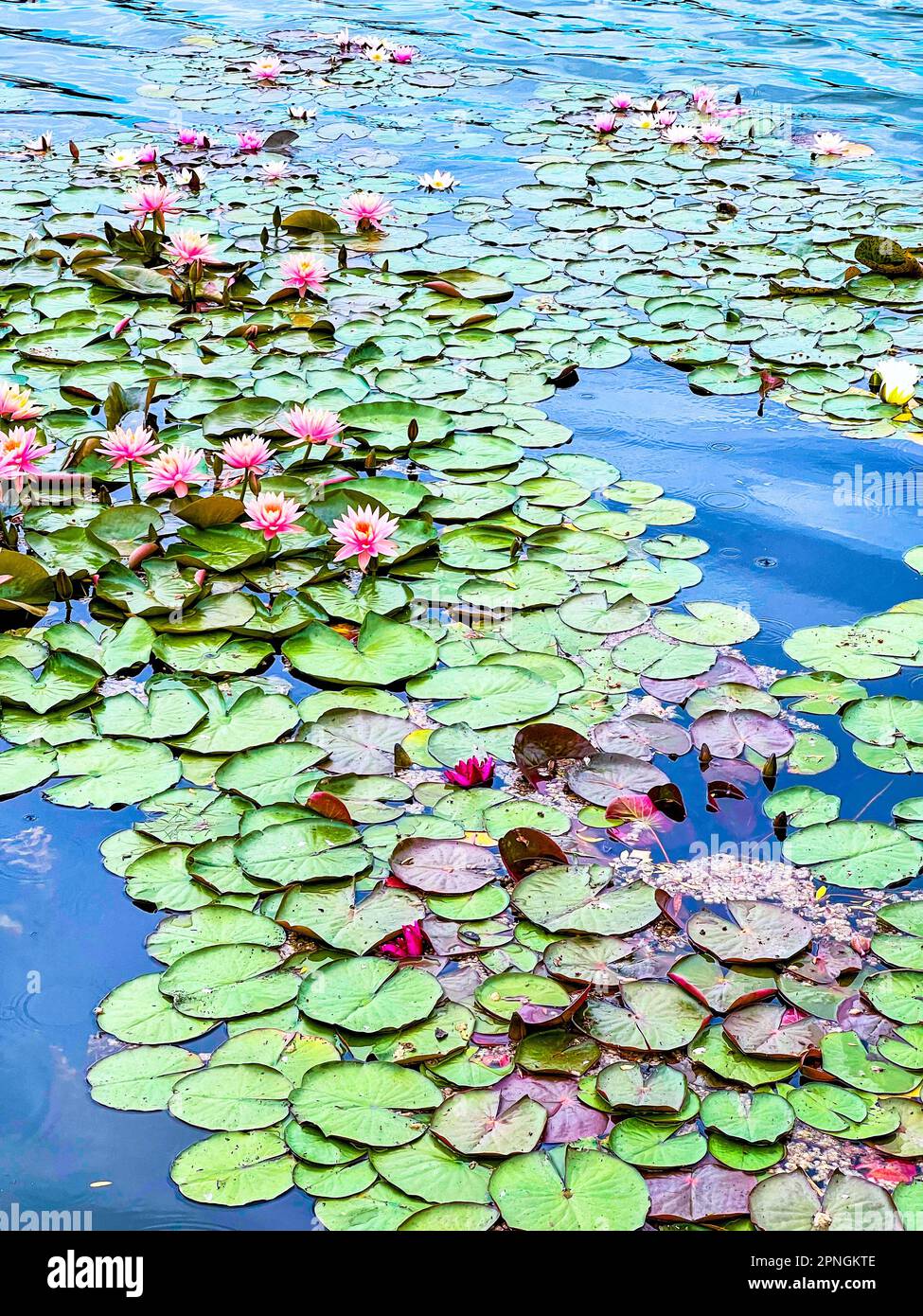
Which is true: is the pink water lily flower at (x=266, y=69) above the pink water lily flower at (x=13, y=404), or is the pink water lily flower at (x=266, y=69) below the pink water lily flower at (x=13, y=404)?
above

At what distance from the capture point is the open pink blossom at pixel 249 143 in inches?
239

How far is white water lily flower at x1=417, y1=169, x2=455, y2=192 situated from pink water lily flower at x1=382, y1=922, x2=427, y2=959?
4.45 m

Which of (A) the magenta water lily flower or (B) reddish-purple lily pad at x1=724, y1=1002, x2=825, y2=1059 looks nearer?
(B) reddish-purple lily pad at x1=724, y1=1002, x2=825, y2=1059

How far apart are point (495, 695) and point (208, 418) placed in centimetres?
152

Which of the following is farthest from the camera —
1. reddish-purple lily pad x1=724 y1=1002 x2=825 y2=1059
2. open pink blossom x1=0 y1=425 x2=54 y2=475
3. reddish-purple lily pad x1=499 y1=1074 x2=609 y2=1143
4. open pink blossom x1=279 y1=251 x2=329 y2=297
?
open pink blossom x1=279 y1=251 x2=329 y2=297

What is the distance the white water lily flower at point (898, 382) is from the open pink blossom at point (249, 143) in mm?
3601

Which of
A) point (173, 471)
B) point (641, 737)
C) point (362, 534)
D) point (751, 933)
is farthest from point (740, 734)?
point (173, 471)

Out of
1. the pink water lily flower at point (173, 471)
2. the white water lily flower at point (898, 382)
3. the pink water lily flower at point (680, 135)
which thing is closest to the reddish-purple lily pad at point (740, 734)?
the pink water lily flower at point (173, 471)

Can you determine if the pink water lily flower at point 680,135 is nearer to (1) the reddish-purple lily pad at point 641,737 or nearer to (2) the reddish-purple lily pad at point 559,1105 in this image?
(1) the reddish-purple lily pad at point 641,737

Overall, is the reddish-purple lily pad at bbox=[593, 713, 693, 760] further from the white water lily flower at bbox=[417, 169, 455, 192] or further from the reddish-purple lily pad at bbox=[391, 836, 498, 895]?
the white water lily flower at bbox=[417, 169, 455, 192]

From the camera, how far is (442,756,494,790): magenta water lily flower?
8.18 feet

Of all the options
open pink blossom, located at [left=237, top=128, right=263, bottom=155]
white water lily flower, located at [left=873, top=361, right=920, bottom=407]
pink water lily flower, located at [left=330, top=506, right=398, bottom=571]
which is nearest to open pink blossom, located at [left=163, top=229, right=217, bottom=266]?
open pink blossom, located at [left=237, top=128, right=263, bottom=155]

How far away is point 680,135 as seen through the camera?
6.30 meters

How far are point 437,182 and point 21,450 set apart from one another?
3203 millimetres
